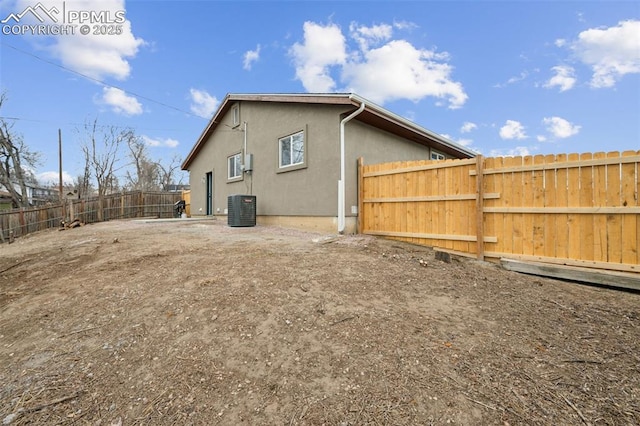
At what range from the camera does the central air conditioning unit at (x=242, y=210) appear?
8.82m

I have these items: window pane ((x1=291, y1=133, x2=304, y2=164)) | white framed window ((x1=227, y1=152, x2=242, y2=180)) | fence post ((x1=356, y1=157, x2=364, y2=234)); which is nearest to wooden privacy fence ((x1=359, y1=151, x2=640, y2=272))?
fence post ((x1=356, y1=157, x2=364, y2=234))


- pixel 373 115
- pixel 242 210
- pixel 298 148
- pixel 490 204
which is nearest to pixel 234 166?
pixel 242 210

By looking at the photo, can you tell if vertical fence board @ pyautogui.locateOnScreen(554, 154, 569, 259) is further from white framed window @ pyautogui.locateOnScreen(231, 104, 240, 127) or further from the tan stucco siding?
white framed window @ pyautogui.locateOnScreen(231, 104, 240, 127)

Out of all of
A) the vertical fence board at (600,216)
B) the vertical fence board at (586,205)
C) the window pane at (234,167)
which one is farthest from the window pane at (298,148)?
the vertical fence board at (600,216)

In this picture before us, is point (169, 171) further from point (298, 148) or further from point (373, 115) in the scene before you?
point (373, 115)

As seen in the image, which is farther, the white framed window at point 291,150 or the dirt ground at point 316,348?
the white framed window at point 291,150

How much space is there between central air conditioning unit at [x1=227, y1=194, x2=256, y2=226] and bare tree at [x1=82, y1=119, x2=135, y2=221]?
65.6ft

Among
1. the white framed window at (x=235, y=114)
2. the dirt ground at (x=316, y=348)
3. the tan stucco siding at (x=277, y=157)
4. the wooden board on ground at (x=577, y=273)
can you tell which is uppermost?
the white framed window at (x=235, y=114)

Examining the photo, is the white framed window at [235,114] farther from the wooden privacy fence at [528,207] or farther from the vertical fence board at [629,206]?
the vertical fence board at [629,206]

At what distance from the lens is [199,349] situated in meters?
2.20

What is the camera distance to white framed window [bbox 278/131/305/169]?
8219 millimetres

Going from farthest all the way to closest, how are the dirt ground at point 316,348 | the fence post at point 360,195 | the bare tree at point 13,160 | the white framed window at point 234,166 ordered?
the bare tree at point 13,160
the white framed window at point 234,166
the fence post at point 360,195
the dirt ground at point 316,348

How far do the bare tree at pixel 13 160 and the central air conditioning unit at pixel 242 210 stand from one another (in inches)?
927

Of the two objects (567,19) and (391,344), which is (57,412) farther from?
(567,19)
